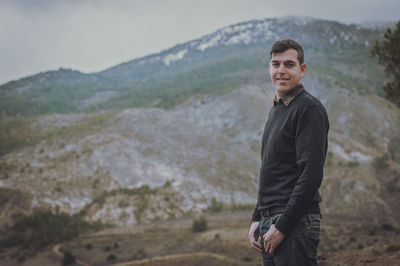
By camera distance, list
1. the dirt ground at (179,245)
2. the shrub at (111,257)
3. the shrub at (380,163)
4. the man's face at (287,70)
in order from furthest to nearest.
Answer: the shrub at (380,163)
the shrub at (111,257)
the dirt ground at (179,245)
the man's face at (287,70)

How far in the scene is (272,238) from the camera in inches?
88.1

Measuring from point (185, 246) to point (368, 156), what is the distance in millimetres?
22701

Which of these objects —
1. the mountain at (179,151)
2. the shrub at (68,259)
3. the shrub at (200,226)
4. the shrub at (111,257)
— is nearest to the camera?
the shrub at (68,259)

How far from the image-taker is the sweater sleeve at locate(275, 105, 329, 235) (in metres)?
2.12

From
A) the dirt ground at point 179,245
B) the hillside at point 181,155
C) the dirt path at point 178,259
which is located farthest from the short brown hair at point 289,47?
the hillside at point 181,155

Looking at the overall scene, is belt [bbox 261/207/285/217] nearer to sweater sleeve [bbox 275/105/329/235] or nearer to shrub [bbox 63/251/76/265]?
sweater sleeve [bbox 275/105/329/235]

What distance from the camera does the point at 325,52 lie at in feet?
253

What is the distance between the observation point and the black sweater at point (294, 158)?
7.00ft

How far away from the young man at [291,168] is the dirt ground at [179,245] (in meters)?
9.30

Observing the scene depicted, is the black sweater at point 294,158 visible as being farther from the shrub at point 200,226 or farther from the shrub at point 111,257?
the shrub at point 200,226

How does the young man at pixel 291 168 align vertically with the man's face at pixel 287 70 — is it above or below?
below

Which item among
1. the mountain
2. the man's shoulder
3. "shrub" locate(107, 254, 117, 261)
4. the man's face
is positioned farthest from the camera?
the mountain

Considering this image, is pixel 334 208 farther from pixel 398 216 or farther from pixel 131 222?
pixel 131 222

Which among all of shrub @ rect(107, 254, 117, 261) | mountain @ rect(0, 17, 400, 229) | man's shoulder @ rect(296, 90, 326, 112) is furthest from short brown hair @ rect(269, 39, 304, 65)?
mountain @ rect(0, 17, 400, 229)
